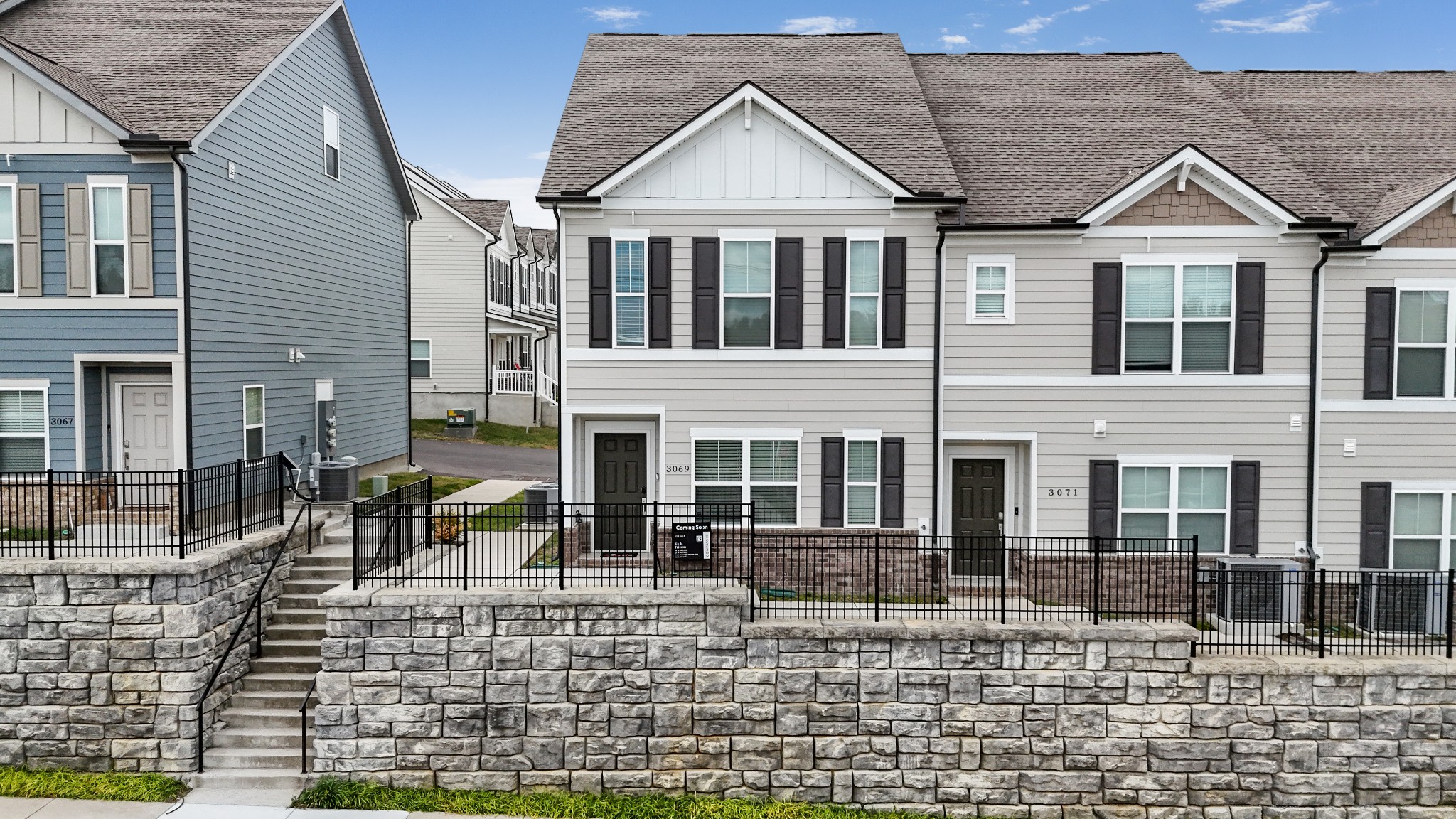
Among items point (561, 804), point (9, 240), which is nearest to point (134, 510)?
point (9, 240)

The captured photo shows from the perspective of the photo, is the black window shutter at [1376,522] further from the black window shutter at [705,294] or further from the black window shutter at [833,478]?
the black window shutter at [705,294]

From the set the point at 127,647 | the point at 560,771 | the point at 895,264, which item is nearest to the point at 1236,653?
the point at 895,264

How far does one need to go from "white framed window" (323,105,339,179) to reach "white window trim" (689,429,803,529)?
11.1 m

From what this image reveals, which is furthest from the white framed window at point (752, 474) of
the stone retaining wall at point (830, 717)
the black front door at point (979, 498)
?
the stone retaining wall at point (830, 717)

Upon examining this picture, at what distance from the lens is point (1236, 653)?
447 inches

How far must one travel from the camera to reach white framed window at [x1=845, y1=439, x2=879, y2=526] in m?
14.2

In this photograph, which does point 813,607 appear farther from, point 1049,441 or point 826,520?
point 1049,441

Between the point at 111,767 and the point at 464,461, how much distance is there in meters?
14.6

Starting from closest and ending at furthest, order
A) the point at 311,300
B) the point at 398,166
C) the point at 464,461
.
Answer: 1. the point at 311,300
2. the point at 398,166
3. the point at 464,461

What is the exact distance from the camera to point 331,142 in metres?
19.2

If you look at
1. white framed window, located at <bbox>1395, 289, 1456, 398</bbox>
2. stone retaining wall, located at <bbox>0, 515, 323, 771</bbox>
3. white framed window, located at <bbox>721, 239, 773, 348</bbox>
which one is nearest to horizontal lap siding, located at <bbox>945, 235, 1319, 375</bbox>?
white framed window, located at <bbox>1395, 289, 1456, 398</bbox>

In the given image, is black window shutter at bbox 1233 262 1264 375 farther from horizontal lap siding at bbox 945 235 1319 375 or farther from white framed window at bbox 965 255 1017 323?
white framed window at bbox 965 255 1017 323

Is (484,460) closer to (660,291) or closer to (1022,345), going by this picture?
(660,291)

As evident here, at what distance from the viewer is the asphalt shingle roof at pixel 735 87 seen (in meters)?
14.4
